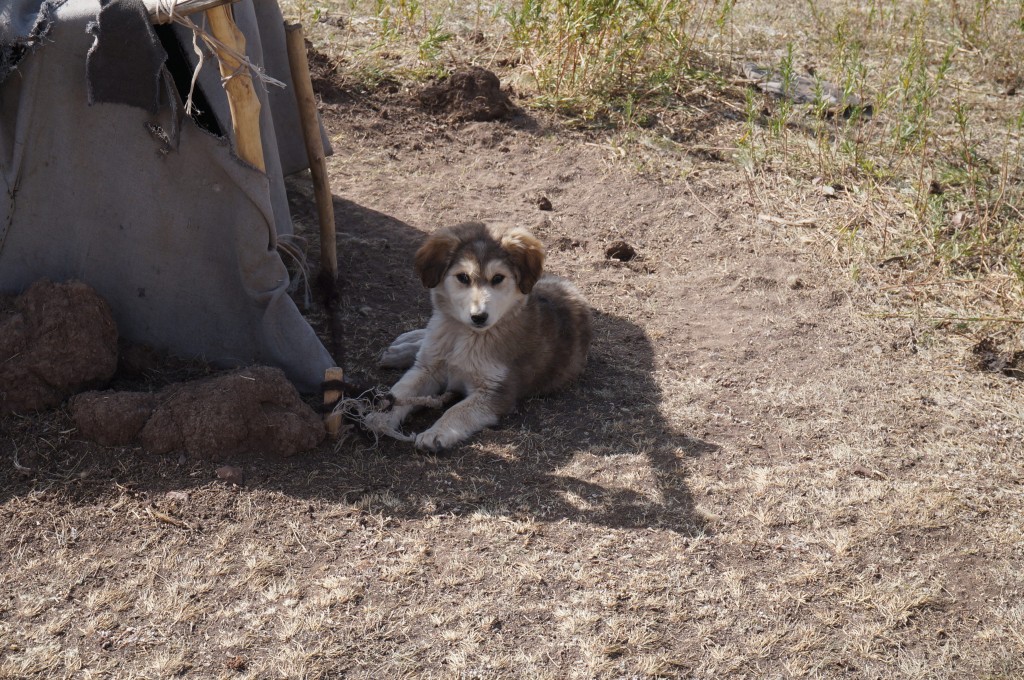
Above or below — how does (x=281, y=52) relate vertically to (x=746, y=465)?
above

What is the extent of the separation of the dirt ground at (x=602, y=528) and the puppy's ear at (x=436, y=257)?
69 centimetres

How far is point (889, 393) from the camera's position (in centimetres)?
498

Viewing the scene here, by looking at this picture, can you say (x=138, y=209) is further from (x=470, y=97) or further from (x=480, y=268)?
(x=470, y=97)

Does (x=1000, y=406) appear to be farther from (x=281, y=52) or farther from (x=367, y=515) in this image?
(x=281, y=52)

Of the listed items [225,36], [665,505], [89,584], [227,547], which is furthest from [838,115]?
[89,584]

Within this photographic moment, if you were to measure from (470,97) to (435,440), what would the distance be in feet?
13.7

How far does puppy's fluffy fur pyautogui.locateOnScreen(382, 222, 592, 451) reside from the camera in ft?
14.8

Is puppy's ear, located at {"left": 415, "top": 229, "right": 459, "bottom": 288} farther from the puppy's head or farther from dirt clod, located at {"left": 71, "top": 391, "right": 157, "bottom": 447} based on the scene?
dirt clod, located at {"left": 71, "top": 391, "right": 157, "bottom": 447}

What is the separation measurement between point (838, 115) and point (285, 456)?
5473mm

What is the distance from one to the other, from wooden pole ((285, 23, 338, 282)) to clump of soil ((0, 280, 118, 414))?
4.77 feet

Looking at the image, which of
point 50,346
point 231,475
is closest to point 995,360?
point 231,475

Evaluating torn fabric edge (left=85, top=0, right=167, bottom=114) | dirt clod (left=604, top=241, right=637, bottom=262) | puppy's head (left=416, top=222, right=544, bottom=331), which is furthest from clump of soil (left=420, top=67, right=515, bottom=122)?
torn fabric edge (left=85, top=0, right=167, bottom=114)

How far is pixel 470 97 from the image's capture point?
25.4ft

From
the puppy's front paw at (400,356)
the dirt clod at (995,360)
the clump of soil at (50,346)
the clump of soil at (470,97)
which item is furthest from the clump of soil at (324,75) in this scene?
the dirt clod at (995,360)
